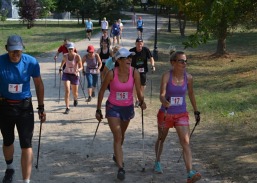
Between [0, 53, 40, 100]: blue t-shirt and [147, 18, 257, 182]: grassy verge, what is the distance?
302cm

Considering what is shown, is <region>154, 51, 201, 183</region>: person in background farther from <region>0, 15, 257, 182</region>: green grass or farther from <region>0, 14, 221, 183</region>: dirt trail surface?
<region>0, 15, 257, 182</region>: green grass

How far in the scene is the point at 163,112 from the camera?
6.91m

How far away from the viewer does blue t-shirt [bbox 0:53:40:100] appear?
6.03 m

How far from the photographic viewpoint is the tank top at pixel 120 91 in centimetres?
691

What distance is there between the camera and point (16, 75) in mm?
6039

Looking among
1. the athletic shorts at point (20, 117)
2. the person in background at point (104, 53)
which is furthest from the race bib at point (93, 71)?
the athletic shorts at point (20, 117)

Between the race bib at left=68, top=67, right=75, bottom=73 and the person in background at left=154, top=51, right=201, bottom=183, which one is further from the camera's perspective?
the race bib at left=68, top=67, right=75, bottom=73

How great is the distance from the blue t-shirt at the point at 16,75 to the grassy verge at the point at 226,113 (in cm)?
302

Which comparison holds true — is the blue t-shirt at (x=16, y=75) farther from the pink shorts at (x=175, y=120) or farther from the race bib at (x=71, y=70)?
the race bib at (x=71, y=70)

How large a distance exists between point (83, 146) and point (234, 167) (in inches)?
106

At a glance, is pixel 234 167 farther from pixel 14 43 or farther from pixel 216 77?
pixel 216 77

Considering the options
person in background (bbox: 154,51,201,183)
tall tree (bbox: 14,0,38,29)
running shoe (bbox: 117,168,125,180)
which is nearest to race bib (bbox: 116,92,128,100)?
person in background (bbox: 154,51,201,183)

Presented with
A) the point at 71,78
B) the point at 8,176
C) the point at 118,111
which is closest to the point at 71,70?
the point at 71,78

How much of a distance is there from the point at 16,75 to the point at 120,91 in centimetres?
153
